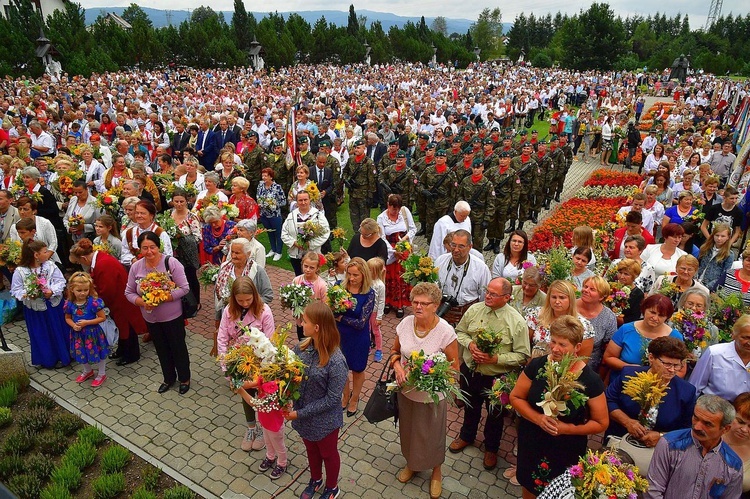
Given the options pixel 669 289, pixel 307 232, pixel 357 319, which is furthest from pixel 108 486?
pixel 669 289

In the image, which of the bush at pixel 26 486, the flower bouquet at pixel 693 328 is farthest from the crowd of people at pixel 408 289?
the bush at pixel 26 486

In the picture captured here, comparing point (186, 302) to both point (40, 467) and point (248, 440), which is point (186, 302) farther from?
point (40, 467)

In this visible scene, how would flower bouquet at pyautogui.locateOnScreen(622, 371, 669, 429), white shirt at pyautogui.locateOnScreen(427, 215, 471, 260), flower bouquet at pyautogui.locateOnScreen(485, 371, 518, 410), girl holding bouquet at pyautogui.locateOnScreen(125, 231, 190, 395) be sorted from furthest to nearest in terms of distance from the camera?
white shirt at pyautogui.locateOnScreen(427, 215, 471, 260) → girl holding bouquet at pyautogui.locateOnScreen(125, 231, 190, 395) → flower bouquet at pyautogui.locateOnScreen(485, 371, 518, 410) → flower bouquet at pyautogui.locateOnScreen(622, 371, 669, 429)

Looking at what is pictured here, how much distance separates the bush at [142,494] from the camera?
204 inches

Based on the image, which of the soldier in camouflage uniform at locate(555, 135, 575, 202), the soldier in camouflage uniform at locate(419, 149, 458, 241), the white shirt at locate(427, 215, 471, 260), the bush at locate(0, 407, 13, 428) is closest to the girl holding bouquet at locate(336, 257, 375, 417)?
the white shirt at locate(427, 215, 471, 260)

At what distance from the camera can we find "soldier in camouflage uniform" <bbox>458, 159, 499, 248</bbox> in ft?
37.0

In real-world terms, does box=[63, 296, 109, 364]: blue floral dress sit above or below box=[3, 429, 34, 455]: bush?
above

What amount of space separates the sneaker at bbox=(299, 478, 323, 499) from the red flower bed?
15619 millimetres

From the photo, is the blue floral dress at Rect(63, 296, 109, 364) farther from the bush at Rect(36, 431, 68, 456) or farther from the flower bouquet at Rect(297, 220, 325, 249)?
the flower bouquet at Rect(297, 220, 325, 249)

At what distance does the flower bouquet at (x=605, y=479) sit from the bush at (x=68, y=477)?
5046mm

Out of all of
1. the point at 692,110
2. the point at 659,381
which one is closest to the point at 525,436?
the point at 659,381

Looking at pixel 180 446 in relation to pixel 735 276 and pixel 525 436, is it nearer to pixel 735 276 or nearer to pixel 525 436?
pixel 525 436

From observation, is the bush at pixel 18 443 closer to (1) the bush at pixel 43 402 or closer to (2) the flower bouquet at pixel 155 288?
(1) the bush at pixel 43 402

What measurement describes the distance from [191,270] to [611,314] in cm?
632
